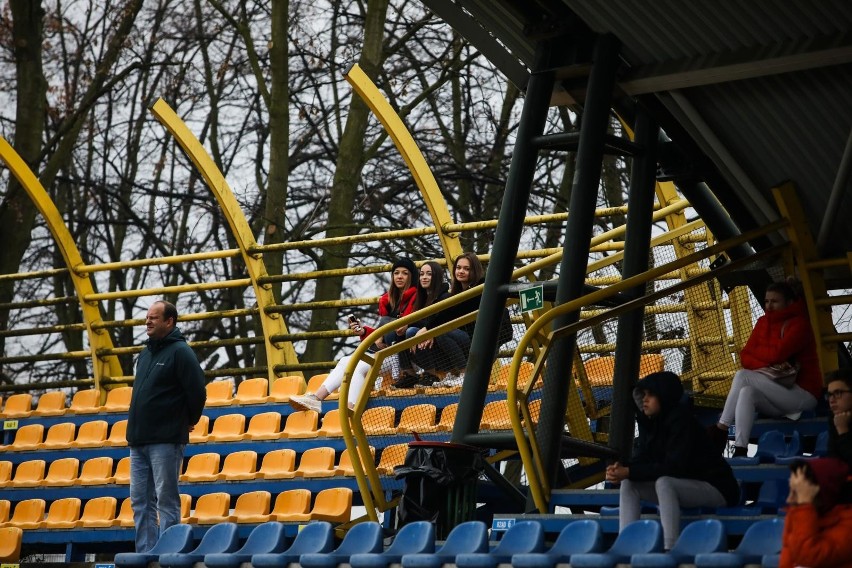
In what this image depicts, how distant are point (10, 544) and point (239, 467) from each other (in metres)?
1.87

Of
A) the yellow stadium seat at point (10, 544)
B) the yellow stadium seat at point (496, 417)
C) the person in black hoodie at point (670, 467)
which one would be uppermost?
the yellow stadium seat at point (496, 417)

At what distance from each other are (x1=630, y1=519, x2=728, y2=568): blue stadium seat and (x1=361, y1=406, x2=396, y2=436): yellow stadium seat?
124 inches

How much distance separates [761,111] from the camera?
30.3 ft

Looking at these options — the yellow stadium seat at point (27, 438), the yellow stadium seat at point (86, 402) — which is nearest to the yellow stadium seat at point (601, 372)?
the yellow stadium seat at point (86, 402)

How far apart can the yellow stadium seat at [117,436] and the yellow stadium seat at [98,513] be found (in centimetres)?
94

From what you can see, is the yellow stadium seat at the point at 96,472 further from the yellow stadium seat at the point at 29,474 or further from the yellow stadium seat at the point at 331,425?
the yellow stadium seat at the point at 331,425

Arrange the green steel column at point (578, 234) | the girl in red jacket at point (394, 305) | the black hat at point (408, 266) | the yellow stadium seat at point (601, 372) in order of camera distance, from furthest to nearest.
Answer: the black hat at point (408, 266) → the girl in red jacket at point (394, 305) → the yellow stadium seat at point (601, 372) → the green steel column at point (578, 234)

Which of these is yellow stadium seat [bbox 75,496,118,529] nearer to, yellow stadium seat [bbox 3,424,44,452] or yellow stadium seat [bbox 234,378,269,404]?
yellow stadium seat [bbox 234,378,269,404]

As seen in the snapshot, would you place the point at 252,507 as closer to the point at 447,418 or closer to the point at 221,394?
the point at 447,418

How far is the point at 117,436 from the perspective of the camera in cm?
1261

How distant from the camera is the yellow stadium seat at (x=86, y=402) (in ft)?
44.0

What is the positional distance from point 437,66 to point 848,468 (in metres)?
13.5

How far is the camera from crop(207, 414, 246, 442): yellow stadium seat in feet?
38.7

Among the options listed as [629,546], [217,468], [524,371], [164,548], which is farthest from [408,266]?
[629,546]
